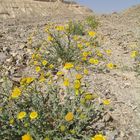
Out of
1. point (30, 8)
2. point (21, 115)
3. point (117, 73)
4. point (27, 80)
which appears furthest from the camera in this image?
point (30, 8)

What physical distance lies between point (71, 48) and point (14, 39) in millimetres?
2291

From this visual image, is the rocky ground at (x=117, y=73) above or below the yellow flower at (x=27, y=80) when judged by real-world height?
below

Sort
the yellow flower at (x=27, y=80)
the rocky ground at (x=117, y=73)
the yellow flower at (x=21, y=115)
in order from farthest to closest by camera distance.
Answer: the rocky ground at (x=117, y=73) < the yellow flower at (x=27, y=80) < the yellow flower at (x=21, y=115)

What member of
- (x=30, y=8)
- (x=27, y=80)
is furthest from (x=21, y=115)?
(x=30, y=8)

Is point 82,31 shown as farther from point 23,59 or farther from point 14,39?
point 23,59

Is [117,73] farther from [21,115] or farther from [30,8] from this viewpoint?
[30,8]

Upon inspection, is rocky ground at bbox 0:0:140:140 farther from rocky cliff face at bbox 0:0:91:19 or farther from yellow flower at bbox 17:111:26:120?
rocky cliff face at bbox 0:0:91:19

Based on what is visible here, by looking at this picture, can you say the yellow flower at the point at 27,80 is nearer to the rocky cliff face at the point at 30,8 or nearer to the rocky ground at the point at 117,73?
the rocky ground at the point at 117,73

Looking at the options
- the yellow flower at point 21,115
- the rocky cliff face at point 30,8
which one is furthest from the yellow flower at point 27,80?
the rocky cliff face at point 30,8

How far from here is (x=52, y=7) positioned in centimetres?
3052

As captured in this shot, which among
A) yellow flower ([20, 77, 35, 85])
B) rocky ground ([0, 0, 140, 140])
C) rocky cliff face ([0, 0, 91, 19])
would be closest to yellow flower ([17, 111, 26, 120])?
yellow flower ([20, 77, 35, 85])

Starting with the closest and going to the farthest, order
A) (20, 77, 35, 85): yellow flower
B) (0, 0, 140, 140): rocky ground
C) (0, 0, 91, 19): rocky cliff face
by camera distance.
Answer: (20, 77, 35, 85): yellow flower → (0, 0, 140, 140): rocky ground → (0, 0, 91, 19): rocky cliff face

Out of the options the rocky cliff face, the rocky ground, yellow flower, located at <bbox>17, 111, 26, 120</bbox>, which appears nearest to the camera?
yellow flower, located at <bbox>17, 111, 26, 120</bbox>

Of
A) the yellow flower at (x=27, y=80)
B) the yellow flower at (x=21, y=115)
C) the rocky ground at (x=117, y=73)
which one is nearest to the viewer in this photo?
the yellow flower at (x=21, y=115)
